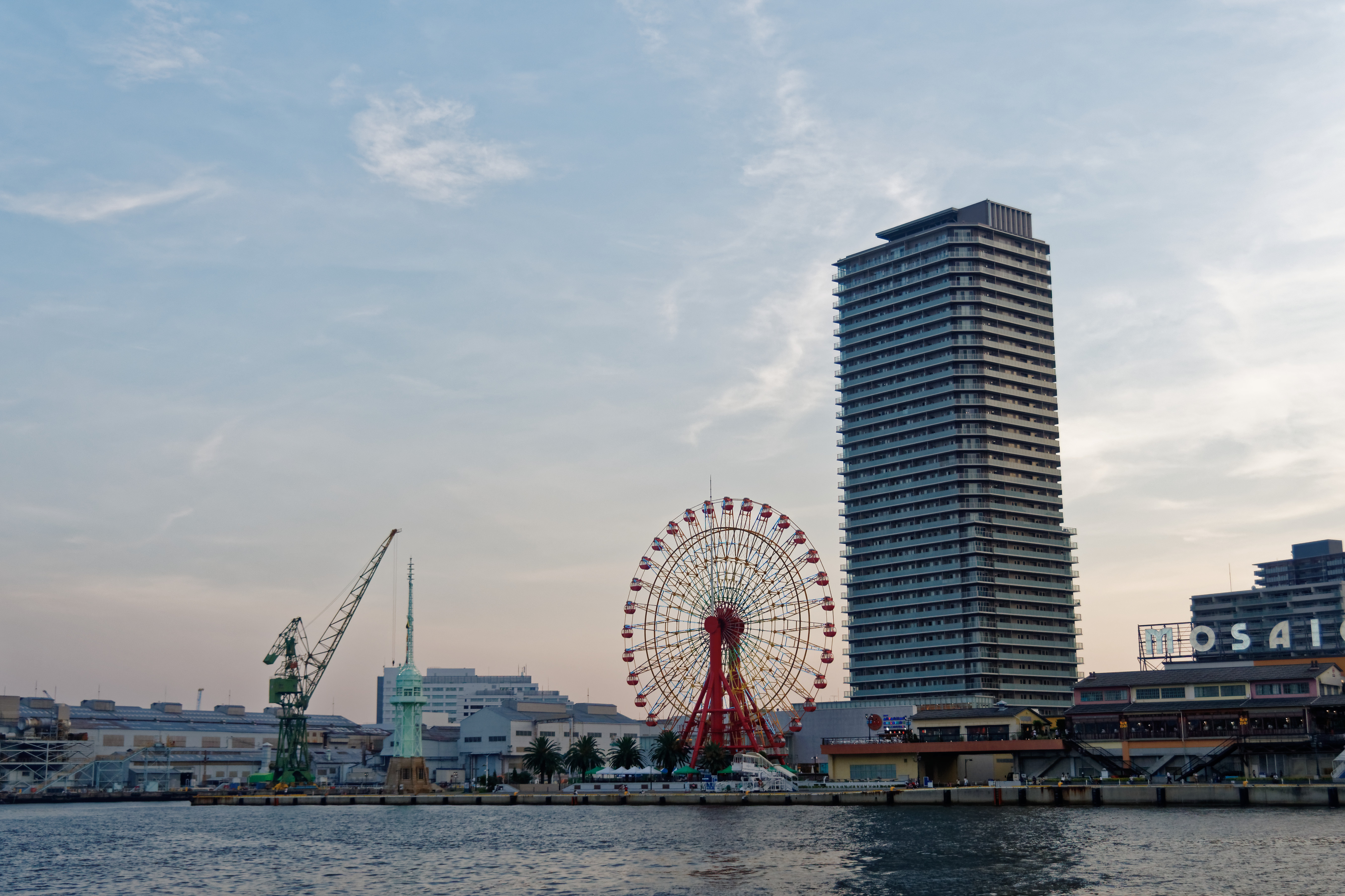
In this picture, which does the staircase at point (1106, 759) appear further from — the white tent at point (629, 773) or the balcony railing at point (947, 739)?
the white tent at point (629, 773)

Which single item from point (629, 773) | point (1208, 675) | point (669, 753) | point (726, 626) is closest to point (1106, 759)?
point (1208, 675)

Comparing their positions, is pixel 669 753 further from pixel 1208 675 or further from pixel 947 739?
pixel 1208 675

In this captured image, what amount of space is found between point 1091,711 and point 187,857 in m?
111

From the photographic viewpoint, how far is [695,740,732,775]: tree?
18388 cm

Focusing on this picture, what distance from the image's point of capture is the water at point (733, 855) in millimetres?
81750

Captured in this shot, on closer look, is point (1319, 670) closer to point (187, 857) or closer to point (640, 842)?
point (640, 842)

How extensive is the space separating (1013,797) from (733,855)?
59.4m

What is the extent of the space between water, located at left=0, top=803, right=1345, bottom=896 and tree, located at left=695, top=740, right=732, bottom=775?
28.9m

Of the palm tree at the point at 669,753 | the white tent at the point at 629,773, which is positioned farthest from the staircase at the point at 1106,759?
the white tent at the point at 629,773

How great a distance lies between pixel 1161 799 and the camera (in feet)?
448

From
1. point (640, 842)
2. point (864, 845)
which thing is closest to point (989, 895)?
point (864, 845)

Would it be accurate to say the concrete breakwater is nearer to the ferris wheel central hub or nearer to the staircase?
the staircase

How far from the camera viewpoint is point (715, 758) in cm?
18400

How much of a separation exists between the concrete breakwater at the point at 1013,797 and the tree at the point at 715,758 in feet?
36.1
